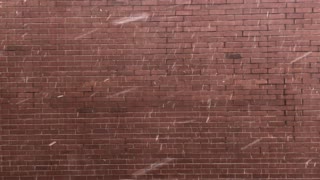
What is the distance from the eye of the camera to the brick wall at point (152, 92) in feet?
17.5

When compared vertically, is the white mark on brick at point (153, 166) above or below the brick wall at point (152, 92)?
below

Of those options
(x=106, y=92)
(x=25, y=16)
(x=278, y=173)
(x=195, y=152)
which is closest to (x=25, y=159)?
(x=106, y=92)

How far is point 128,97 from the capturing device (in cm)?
541

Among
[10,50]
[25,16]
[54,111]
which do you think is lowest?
[54,111]

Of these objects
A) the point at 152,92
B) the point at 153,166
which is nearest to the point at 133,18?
the point at 152,92

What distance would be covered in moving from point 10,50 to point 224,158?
10.7 ft

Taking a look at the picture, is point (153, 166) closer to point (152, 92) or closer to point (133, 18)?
point (152, 92)

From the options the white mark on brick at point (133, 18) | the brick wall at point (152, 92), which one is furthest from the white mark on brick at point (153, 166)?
the white mark on brick at point (133, 18)

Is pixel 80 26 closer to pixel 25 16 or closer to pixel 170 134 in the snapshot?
pixel 25 16

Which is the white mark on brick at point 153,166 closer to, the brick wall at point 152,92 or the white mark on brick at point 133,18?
the brick wall at point 152,92

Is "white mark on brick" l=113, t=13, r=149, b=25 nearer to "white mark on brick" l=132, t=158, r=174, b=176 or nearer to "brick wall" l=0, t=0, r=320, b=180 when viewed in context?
"brick wall" l=0, t=0, r=320, b=180

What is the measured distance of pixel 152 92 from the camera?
5402 mm

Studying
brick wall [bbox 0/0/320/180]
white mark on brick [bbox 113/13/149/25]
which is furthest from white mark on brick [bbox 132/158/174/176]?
white mark on brick [bbox 113/13/149/25]

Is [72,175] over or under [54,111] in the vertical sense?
under
